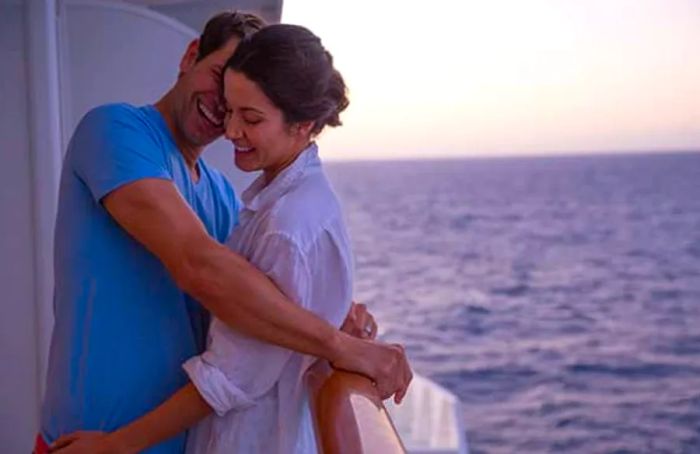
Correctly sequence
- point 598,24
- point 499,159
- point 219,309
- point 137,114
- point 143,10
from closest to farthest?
point 219,309
point 137,114
point 143,10
point 598,24
point 499,159

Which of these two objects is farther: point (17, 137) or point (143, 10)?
point (143, 10)

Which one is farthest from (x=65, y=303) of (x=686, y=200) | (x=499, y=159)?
(x=499, y=159)

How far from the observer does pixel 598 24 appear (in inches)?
1087

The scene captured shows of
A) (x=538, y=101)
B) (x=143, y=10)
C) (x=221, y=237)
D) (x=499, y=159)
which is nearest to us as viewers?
(x=221, y=237)

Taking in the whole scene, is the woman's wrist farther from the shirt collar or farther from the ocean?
the ocean

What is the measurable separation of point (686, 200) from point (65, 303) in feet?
111

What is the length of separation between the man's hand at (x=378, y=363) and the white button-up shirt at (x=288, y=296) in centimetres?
5

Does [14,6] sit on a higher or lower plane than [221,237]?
higher

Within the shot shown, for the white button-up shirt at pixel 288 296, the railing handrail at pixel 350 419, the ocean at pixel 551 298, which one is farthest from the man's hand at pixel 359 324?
the ocean at pixel 551 298

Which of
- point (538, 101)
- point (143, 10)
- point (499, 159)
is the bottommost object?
point (499, 159)

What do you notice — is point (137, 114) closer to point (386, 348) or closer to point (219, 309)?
point (219, 309)

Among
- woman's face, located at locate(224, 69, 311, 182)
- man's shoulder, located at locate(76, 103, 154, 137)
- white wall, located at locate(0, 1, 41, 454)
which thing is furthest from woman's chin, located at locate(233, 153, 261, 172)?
white wall, located at locate(0, 1, 41, 454)

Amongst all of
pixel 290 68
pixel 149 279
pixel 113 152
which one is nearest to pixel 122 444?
pixel 149 279

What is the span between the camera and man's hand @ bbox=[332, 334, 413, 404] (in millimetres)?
1026
